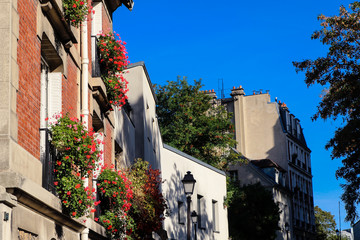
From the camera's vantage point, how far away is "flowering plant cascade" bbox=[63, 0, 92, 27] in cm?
1042

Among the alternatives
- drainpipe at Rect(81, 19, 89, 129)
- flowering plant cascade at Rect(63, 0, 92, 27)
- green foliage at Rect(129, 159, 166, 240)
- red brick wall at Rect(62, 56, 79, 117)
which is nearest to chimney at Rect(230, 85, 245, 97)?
green foliage at Rect(129, 159, 166, 240)

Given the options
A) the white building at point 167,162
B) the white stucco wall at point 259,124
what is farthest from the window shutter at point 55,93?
the white stucco wall at point 259,124

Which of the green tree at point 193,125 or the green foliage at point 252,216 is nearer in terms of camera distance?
the green tree at point 193,125

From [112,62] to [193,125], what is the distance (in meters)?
34.9

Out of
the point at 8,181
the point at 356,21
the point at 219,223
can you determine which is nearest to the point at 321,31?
the point at 356,21

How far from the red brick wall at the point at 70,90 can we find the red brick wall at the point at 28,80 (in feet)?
5.34

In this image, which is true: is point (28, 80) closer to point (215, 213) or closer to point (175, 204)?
point (175, 204)

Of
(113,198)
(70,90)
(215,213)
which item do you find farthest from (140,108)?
(70,90)

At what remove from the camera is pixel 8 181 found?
272 inches

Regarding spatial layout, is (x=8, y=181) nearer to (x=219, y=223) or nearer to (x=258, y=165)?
(x=219, y=223)

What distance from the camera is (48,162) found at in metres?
9.53

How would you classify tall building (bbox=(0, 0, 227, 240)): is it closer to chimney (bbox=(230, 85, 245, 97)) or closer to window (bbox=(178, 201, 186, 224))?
window (bbox=(178, 201, 186, 224))

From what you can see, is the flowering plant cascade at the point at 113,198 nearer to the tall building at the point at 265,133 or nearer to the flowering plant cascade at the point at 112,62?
the flowering plant cascade at the point at 112,62

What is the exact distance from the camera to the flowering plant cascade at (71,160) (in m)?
9.47
